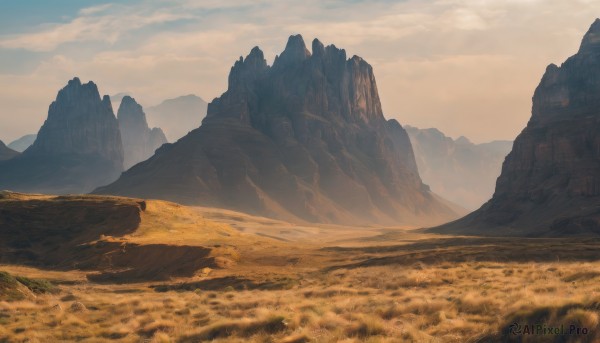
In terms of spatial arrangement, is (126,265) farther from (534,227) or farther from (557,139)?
(557,139)

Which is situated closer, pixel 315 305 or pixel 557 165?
pixel 315 305

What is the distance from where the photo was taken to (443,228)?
169 meters

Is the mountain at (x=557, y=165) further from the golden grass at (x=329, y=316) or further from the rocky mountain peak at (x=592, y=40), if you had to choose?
the golden grass at (x=329, y=316)

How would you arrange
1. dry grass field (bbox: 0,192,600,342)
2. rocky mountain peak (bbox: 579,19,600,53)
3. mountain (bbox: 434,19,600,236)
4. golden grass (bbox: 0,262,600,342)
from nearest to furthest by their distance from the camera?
golden grass (bbox: 0,262,600,342) → dry grass field (bbox: 0,192,600,342) → mountain (bbox: 434,19,600,236) → rocky mountain peak (bbox: 579,19,600,53)

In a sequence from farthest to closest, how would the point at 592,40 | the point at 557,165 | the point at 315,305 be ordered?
the point at 592,40 → the point at 557,165 → the point at 315,305

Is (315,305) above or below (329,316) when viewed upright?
below

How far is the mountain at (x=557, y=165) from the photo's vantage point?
422 ft

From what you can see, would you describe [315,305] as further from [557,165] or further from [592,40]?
[592,40]

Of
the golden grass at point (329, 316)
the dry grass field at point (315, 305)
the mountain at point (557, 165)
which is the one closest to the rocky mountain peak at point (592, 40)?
the mountain at point (557, 165)

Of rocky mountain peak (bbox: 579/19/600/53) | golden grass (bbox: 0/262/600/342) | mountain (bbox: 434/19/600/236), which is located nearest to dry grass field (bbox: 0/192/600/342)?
golden grass (bbox: 0/262/600/342)

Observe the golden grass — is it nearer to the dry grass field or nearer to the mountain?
the dry grass field

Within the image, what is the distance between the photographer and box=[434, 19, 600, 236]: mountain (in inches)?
5069

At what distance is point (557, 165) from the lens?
148 metres

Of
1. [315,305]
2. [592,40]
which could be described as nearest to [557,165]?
[592,40]
